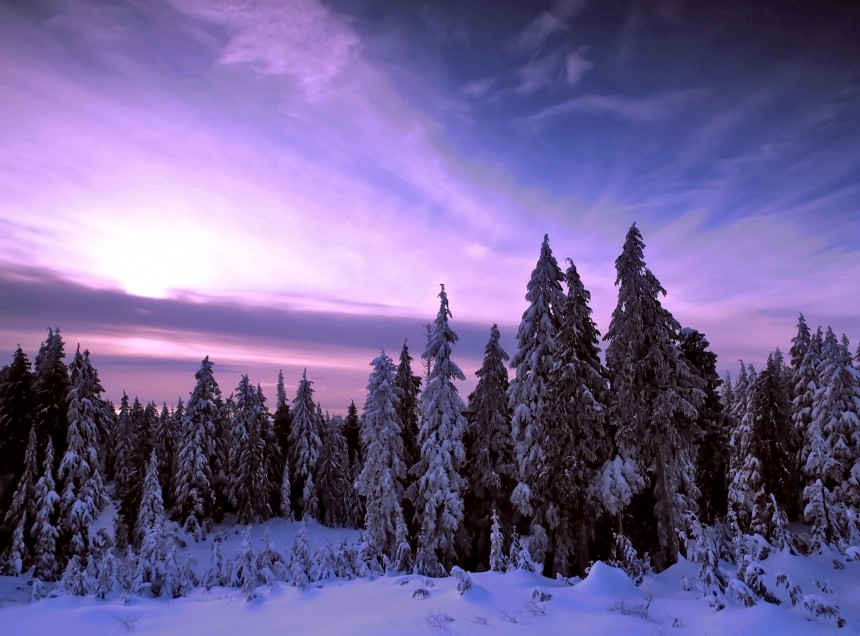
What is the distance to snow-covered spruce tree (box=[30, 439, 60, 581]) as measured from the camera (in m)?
30.2

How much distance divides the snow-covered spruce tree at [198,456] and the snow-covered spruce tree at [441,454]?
24559 millimetres

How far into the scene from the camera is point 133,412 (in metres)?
74.2

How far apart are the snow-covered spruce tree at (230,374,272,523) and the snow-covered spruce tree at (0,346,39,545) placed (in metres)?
17.6

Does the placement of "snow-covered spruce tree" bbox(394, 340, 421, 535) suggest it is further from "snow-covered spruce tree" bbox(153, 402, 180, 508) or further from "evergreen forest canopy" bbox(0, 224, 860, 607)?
"snow-covered spruce tree" bbox(153, 402, 180, 508)

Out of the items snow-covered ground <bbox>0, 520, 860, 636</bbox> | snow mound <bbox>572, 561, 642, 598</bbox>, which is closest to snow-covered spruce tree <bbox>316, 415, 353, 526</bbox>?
snow-covered ground <bbox>0, 520, 860, 636</bbox>

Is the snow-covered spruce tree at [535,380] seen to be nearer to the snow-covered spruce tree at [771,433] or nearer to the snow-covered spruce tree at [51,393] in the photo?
the snow-covered spruce tree at [771,433]

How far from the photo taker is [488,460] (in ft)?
93.3

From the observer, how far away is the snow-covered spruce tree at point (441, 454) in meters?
26.9

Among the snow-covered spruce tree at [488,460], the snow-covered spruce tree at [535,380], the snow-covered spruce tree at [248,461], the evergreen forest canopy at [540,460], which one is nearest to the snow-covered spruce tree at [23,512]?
the evergreen forest canopy at [540,460]

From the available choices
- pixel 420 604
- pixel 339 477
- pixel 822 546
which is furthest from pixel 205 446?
pixel 822 546

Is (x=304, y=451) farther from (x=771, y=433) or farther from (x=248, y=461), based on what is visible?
(x=771, y=433)

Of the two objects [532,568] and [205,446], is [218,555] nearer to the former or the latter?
[532,568]

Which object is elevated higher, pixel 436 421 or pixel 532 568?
pixel 436 421

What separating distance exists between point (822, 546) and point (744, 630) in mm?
11431
